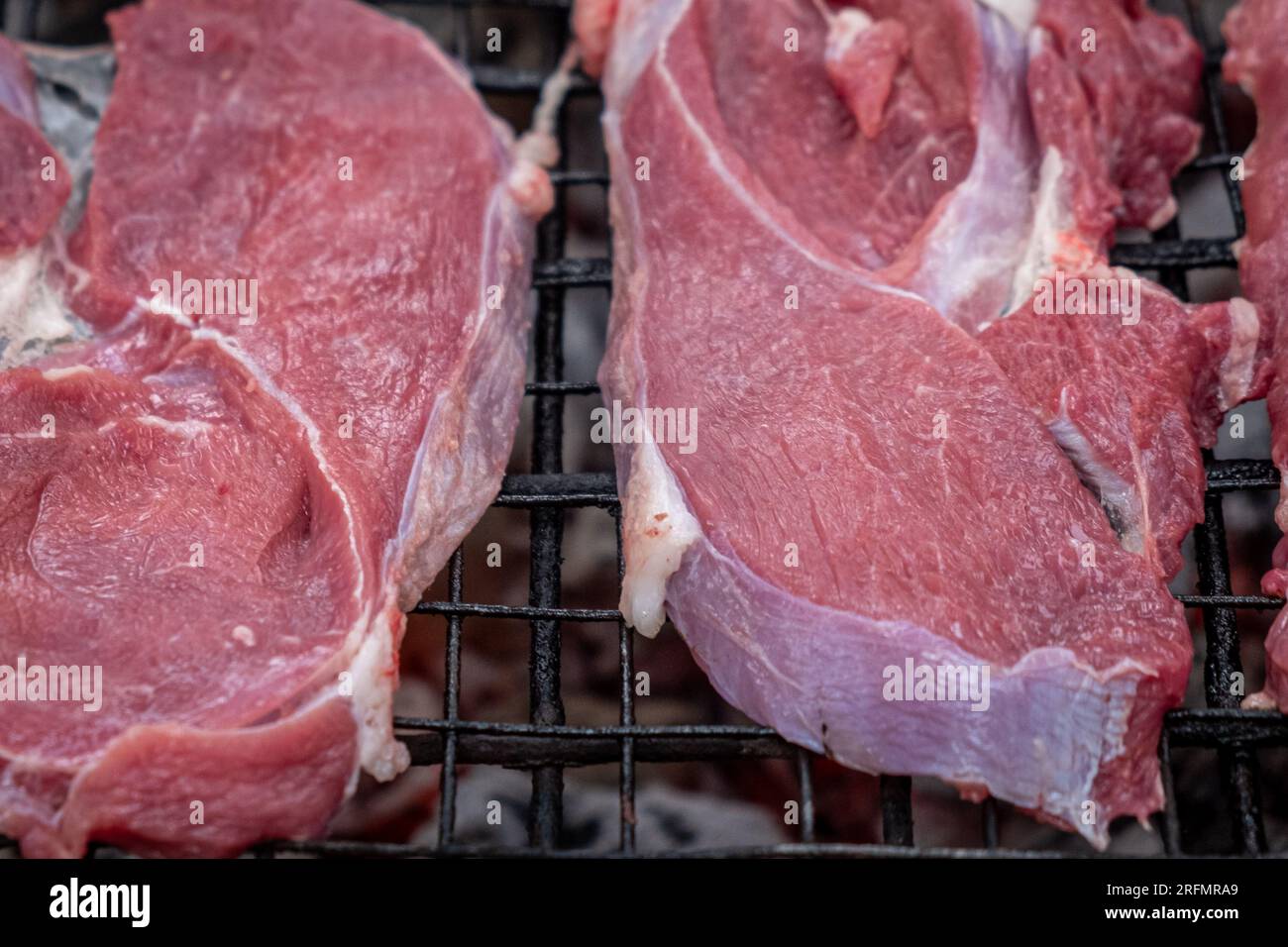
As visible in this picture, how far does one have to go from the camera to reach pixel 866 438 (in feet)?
9.02

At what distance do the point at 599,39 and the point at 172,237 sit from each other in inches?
56.9

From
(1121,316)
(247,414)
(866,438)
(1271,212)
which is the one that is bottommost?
(866,438)

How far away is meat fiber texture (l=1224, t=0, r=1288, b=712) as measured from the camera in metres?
2.67

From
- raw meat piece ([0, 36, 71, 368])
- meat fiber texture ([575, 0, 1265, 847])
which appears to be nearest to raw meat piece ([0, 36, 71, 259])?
raw meat piece ([0, 36, 71, 368])

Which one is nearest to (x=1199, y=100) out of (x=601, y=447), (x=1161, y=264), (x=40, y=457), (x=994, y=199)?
(x=1161, y=264)

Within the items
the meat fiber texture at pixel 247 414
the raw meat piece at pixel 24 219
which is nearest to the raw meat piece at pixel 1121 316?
the meat fiber texture at pixel 247 414

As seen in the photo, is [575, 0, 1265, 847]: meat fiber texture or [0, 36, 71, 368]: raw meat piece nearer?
[575, 0, 1265, 847]: meat fiber texture

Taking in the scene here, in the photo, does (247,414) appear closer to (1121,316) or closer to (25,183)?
(25,183)

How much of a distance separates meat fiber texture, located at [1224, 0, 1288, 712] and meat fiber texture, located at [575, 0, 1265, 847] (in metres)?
0.09

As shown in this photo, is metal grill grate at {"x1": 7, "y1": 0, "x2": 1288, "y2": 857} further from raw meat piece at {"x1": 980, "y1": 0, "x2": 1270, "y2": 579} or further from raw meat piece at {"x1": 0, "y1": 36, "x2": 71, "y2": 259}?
raw meat piece at {"x1": 0, "y1": 36, "x2": 71, "y2": 259}

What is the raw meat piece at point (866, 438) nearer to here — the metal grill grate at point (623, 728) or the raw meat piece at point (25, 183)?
the metal grill grate at point (623, 728)

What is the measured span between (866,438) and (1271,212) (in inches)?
52.9

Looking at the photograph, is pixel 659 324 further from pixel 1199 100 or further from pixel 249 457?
pixel 1199 100

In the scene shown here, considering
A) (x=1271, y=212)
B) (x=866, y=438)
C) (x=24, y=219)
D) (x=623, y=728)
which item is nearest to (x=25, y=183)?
(x=24, y=219)
